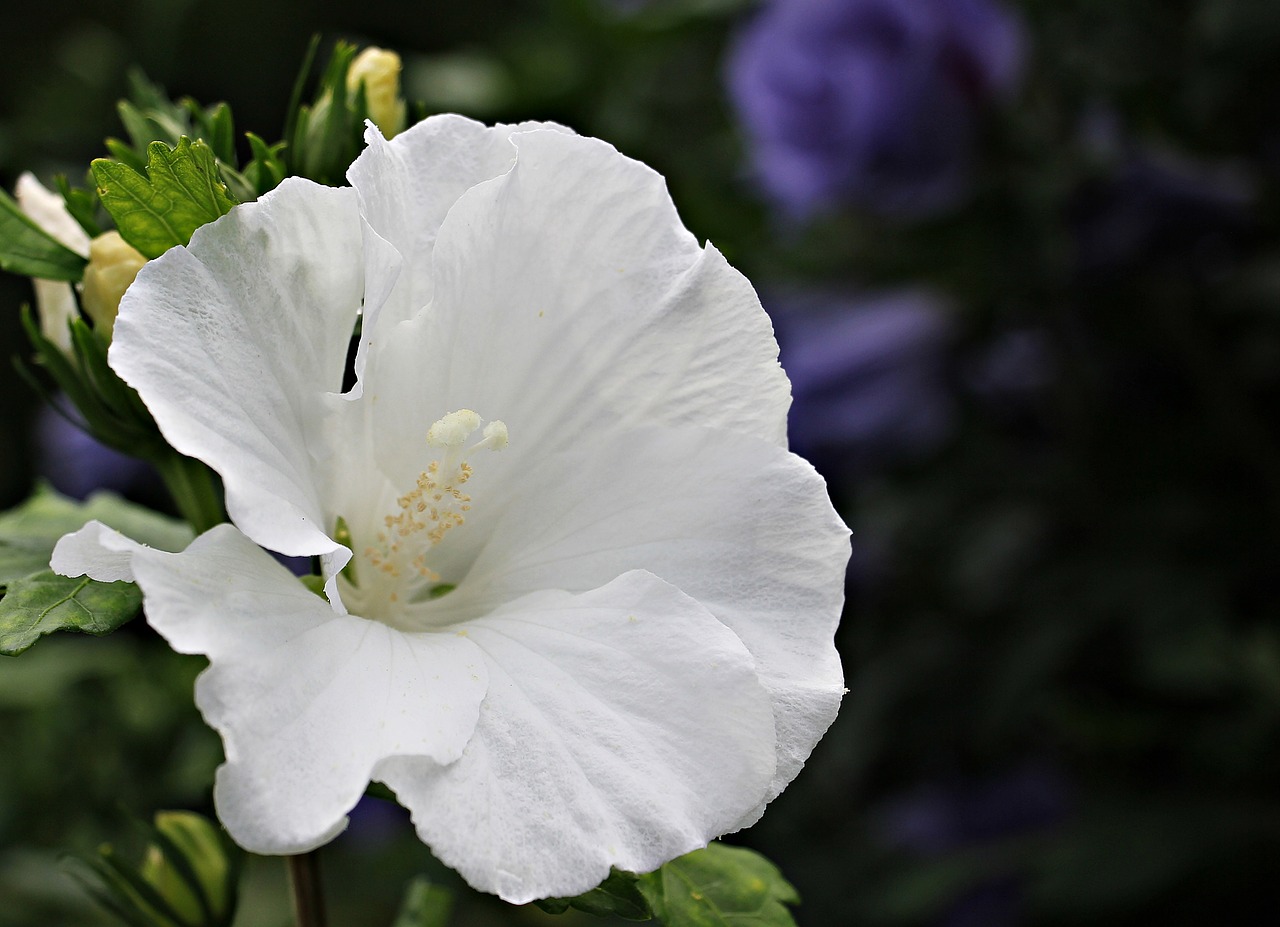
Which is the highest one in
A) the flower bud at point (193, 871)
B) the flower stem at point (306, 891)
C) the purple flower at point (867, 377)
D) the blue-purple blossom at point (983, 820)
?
the flower stem at point (306, 891)

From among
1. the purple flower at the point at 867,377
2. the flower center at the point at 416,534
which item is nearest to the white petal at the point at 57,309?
the flower center at the point at 416,534

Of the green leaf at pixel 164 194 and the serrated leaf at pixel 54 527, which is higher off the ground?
the green leaf at pixel 164 194

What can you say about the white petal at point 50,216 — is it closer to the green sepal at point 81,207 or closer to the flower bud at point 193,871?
the green sepal at point 81,207

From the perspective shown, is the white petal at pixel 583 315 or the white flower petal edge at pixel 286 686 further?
the white petal at pixel 583 315

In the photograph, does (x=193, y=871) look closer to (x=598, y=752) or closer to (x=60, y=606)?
(x=60, y=606)

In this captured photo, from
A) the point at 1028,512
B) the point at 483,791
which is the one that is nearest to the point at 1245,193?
the point at 1028,512

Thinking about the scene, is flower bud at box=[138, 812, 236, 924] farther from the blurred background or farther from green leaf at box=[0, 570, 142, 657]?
the blurred background

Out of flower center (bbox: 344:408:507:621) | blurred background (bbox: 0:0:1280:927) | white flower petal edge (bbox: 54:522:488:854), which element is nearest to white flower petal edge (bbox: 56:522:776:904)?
white flower petal edge (bbox: 54:522:488:854)

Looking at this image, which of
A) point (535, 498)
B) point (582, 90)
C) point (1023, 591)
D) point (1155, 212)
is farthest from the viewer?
point (582, 90)

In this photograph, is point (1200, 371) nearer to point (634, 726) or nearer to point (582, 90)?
point (582, 90)
